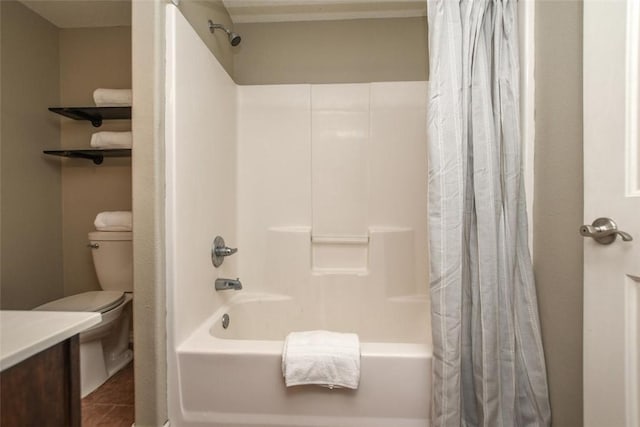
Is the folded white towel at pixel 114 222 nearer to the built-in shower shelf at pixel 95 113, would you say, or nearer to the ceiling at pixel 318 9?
the built-in shower shelf at pixel 95 113

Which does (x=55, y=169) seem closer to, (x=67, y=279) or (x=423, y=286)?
(x=67, y=279)

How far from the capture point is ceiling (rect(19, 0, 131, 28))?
1934 millimetres

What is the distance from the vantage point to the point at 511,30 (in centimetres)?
114

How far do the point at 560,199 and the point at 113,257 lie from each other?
2367 millimetres

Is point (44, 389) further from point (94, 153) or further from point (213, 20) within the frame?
point (94, 153)

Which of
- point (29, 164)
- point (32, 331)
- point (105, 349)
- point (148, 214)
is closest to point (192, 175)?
point (148, 214)

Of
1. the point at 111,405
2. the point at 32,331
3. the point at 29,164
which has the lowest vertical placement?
the point at 111,405

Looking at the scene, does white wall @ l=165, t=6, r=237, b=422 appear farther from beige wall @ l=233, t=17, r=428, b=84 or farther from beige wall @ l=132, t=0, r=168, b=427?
beige wall @ l=233, t=17, r=428, b=84

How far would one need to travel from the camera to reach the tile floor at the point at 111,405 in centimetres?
140

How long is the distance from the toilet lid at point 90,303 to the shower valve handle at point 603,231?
209 centimetres

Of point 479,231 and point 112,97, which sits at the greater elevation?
point 112,97

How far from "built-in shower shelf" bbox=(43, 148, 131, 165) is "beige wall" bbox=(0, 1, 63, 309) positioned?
0.16m

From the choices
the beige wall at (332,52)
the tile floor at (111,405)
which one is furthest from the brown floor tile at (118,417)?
the beige wall at (332,52)

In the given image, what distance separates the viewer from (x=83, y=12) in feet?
6.63
